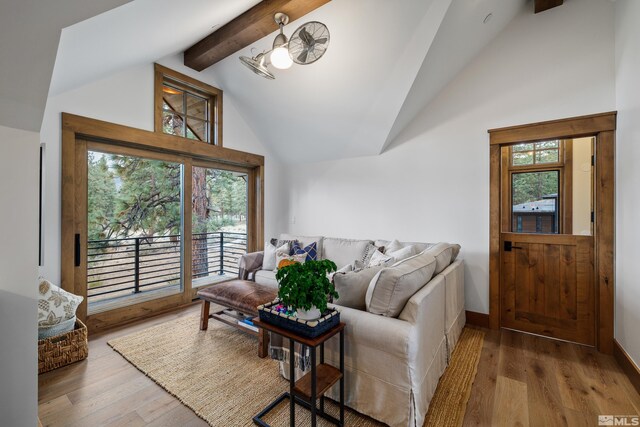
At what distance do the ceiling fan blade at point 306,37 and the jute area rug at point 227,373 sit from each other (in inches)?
109

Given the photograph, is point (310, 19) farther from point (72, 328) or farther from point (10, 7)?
point (72, 328)

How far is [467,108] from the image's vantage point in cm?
310

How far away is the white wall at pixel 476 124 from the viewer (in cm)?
254

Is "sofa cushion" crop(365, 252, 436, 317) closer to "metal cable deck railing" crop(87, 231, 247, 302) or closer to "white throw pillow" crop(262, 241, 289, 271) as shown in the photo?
"white throw pillow" crop(262, 241, 289, 271)

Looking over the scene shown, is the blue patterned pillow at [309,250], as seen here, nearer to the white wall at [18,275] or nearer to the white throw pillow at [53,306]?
the white throw pillow at [53,306]

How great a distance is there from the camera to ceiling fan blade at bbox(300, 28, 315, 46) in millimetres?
2396

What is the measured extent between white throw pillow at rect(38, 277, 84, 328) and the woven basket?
129mm

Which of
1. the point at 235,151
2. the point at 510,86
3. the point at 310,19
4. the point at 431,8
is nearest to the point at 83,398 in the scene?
the point at 235,151

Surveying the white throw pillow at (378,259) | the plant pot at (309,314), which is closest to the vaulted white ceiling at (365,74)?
the white throw pillow at (378,259)

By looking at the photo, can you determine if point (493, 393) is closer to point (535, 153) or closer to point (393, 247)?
point (393, 247)

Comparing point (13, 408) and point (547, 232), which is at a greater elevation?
point (547, 232)

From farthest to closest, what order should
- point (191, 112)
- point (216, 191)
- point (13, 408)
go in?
point (216, 191), point (191, 112), point (13, 408)

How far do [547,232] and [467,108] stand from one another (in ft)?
5.10

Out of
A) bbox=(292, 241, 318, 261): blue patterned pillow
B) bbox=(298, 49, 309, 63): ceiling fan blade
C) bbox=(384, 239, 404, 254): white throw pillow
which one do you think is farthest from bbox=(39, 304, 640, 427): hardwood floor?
bbox=(298, 49, 309, 63): ceiling fan blade
